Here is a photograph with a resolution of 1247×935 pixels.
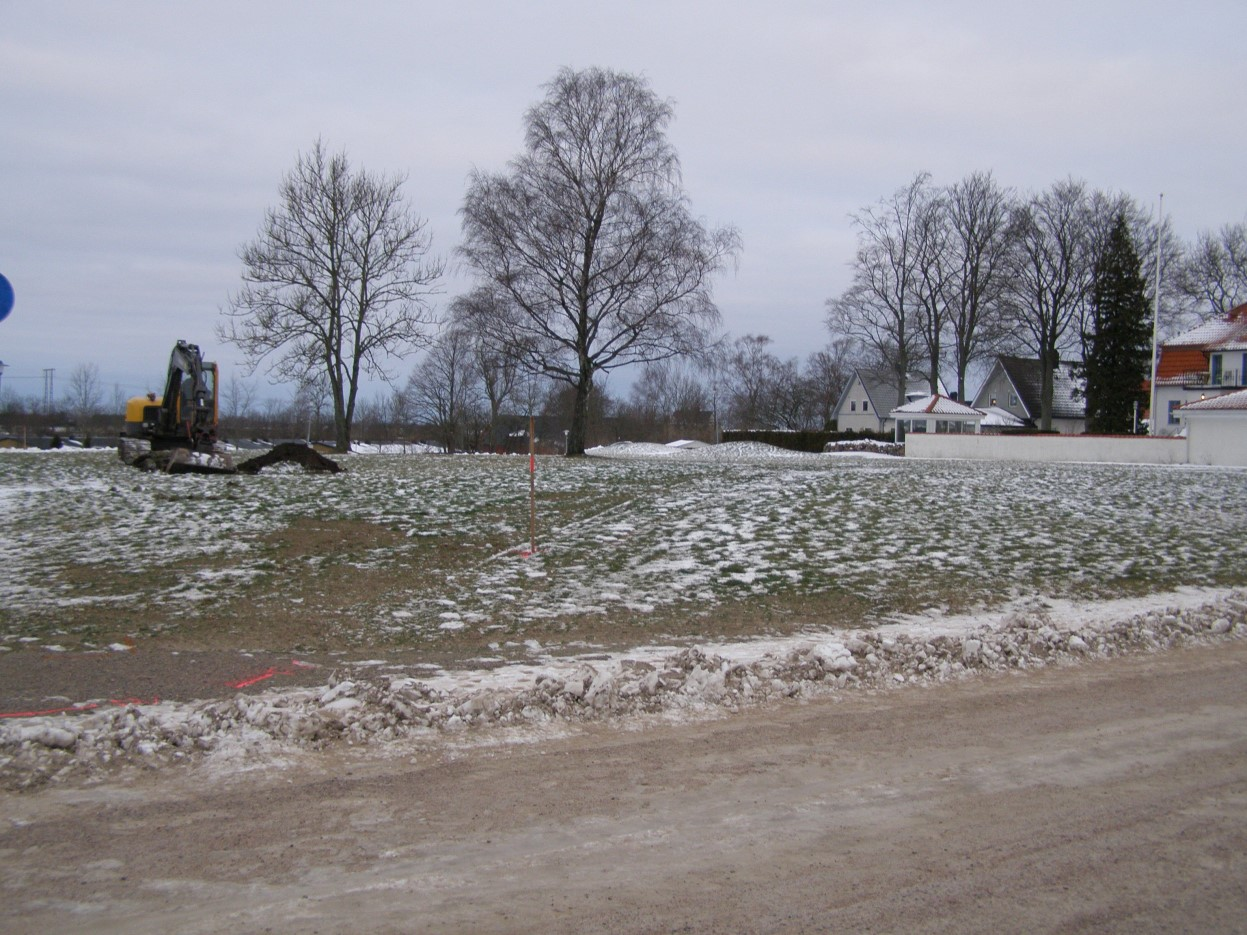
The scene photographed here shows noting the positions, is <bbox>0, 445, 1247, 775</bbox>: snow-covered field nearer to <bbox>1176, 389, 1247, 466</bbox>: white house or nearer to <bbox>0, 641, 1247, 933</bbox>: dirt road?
<bbox>0, 641, 1247, 933</bbox>: dirt road

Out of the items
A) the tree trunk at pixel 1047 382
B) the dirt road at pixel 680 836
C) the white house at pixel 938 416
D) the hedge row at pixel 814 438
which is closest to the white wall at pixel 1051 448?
the white house at pixel 938 416

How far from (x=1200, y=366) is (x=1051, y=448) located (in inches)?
737

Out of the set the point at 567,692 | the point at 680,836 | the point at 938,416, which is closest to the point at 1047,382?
the point at 938,416

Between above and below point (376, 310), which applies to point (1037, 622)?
below

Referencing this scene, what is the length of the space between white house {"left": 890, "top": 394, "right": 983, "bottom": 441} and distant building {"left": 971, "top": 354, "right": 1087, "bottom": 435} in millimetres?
→ 10151

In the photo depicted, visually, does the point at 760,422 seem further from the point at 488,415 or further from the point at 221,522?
the point at 221,522

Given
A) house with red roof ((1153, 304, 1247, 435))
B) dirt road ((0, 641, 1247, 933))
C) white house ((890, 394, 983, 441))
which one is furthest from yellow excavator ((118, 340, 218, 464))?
house with red roof ((1153, 304, 1247, 435))

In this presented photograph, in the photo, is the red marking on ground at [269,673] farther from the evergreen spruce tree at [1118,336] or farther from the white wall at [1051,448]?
the evergreen spruce tree at [1118,336]

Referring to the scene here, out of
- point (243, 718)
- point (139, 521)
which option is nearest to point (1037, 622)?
point (243, 718)

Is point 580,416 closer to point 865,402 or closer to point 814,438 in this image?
point 814,438

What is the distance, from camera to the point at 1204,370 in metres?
52.7

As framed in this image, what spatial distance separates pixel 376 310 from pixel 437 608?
115ft

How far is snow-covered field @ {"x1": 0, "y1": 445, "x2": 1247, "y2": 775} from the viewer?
681 centimetres

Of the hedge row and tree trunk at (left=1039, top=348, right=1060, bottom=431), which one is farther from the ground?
tree trunk at (left=1039, top=348, right=1060, bottom=431)
